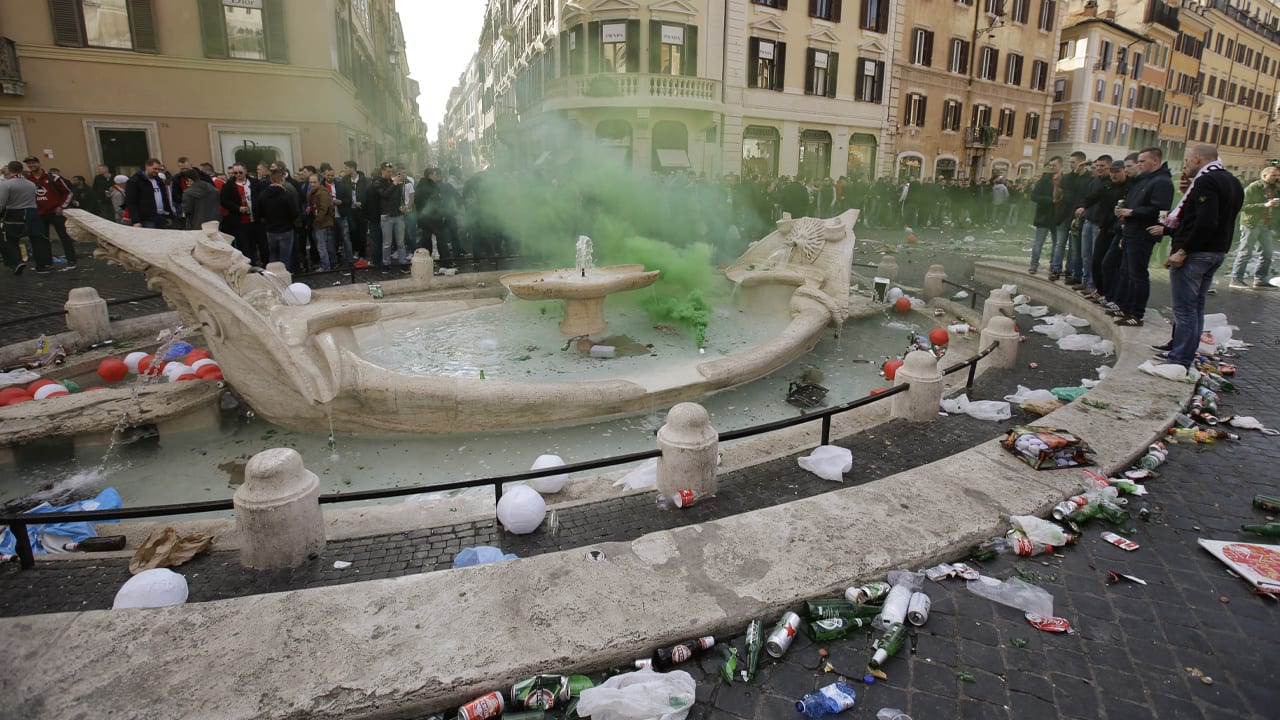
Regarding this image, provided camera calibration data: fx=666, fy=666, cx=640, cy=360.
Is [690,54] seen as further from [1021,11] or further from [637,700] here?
[637,700]

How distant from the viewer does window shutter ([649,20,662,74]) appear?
24.3m

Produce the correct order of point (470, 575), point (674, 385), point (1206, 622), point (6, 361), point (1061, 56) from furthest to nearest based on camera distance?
point (1061, 56)
point (6, 361)
point (674, 385)
point (470, 575)
point (1206, 622)

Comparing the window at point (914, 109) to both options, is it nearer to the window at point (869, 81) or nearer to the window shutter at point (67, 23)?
the window at point (869, 81)

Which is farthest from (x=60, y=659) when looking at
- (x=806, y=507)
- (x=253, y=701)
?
(x=806, y=507)

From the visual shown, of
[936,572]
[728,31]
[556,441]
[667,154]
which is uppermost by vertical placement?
[728,31]

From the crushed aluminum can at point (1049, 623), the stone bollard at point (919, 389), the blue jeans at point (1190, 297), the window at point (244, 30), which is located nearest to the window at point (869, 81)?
the window at point (244, 30)

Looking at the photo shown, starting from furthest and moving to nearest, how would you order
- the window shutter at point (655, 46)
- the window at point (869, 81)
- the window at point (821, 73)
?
1. the window at point (869, 81)
2. the window at point (821, 73)
3. the window shutter at point (655, 46)

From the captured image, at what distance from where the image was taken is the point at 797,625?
2.87m

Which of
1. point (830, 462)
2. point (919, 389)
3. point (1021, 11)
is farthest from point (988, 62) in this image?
point (830, 462)

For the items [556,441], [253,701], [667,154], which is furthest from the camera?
[667,154]

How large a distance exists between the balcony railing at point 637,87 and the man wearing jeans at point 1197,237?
2025 centimetres

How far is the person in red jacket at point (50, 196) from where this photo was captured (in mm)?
12156

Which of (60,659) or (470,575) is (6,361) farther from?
(470,575)

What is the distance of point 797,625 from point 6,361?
28.1ft
